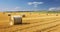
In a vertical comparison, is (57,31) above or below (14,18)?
below

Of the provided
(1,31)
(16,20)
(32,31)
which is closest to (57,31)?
(32,31)

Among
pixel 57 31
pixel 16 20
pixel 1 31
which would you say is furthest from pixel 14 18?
pixel 57 31

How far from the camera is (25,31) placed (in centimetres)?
988

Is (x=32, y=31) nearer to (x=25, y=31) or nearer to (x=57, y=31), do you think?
(x=25, y=31)

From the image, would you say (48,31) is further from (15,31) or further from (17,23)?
(17,23)

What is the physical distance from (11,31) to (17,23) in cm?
409

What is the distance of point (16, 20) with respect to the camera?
44.7 ft

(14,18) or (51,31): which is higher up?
(14,18)

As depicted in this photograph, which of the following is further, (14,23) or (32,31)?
(14,23)

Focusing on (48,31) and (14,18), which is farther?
(14,18)

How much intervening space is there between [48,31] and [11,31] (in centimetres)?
257

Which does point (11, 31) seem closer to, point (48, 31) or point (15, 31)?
point (15, 31)

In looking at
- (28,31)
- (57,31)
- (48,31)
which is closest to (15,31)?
(28,31)

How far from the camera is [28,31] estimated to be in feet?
32.4
